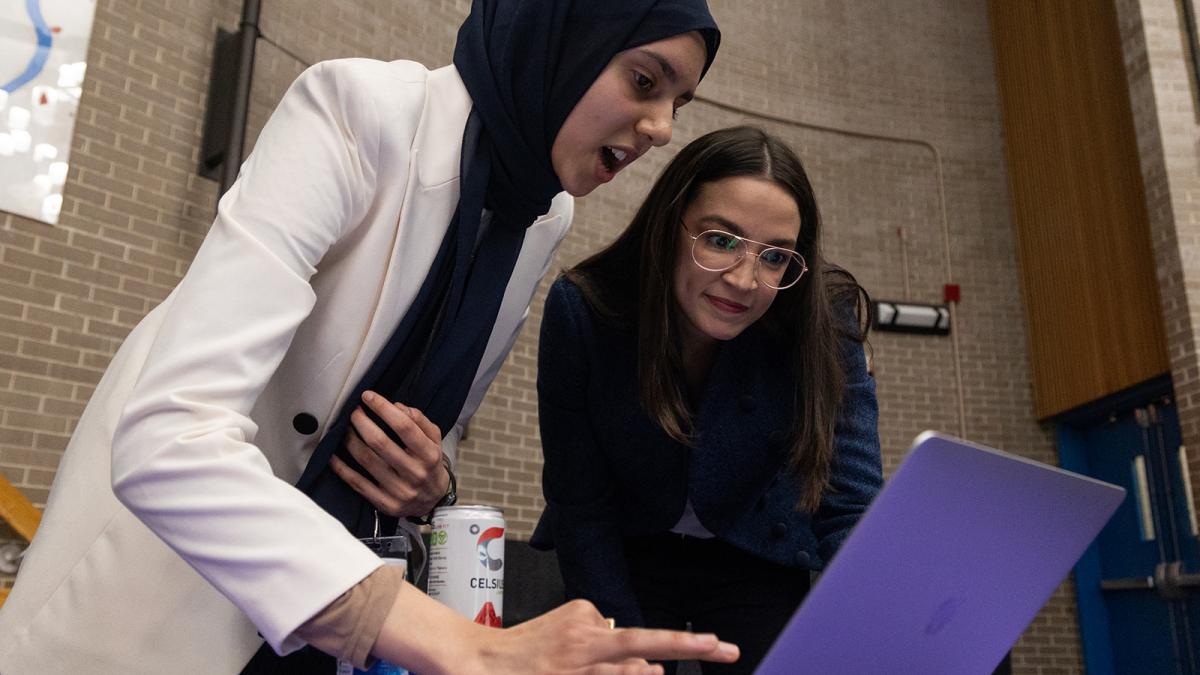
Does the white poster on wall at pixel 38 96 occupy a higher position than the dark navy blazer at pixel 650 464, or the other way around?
the white poster on wall at pixel 38 96

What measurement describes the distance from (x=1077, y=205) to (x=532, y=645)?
6.95 metres

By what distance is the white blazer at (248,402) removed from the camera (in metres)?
0.90

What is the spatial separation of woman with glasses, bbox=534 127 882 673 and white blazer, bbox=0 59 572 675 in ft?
2.15

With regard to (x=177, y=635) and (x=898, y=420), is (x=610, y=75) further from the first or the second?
(x=898, y=420)

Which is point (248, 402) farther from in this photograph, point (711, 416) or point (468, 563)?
point (711, 416)

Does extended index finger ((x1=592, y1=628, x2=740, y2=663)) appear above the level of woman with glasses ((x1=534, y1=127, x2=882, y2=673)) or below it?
below

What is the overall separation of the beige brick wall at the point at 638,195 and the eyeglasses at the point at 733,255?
3.23 metres

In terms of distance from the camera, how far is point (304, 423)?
1.25m

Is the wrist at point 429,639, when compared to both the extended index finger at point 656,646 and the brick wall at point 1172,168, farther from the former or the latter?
the brick wall at point 1172,168

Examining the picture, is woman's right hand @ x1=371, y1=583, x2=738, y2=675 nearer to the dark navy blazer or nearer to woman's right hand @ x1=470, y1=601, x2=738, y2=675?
woman's right hand @ x1=470, y1=601, x2=738, y2=675

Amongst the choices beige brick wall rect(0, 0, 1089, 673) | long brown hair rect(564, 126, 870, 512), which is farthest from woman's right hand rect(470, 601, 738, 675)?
beige brick wall rect(0, 0, 1089, 673)

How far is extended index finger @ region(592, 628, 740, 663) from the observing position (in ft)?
2.76

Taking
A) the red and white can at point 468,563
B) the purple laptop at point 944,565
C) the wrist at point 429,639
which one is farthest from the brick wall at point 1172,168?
the wrist at point 429,639

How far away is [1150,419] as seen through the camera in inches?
241
